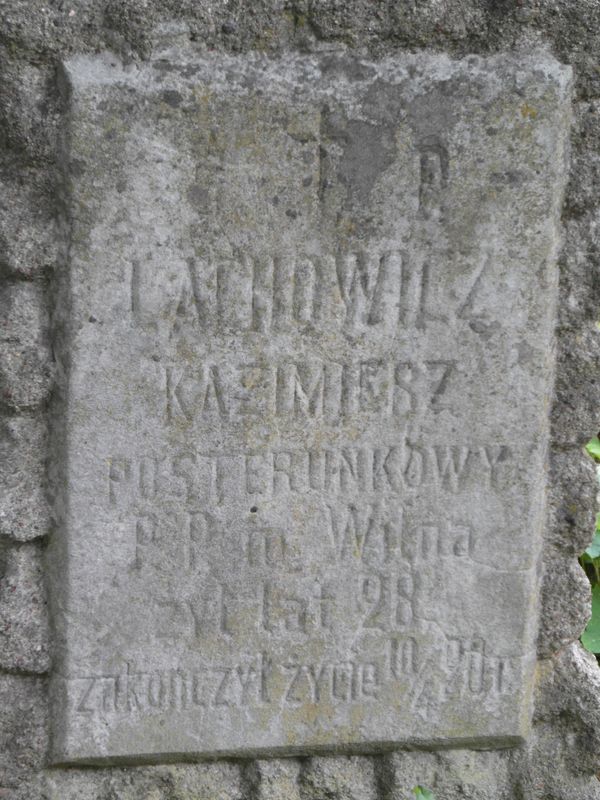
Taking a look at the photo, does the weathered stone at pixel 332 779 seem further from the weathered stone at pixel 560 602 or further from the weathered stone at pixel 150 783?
the weathered stone at pixel 560 602

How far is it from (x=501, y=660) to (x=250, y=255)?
1.04 m

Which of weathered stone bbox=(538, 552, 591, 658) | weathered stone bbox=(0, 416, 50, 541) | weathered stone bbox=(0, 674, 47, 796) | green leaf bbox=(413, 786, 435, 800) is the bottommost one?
green leaf bbox=(413, 786, 435, 800)

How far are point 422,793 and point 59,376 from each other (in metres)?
1.21

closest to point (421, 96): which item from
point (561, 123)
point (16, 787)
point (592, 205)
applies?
point (561, 123)

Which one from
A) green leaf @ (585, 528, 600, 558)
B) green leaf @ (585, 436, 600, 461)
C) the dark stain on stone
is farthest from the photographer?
green leaf @ (585, 436, 600, 461)

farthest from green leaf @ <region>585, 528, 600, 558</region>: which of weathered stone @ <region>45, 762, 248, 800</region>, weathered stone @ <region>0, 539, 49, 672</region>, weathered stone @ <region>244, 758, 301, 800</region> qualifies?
weathered stone @ <region>0, 539, 49, 672</region>

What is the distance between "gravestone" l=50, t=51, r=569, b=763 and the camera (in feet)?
6.23

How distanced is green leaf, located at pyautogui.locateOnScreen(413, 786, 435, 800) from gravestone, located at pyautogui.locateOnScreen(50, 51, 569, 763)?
101 millimetres

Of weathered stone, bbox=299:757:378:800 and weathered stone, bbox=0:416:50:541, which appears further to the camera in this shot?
weathered stone, bbox=299:757:378:800

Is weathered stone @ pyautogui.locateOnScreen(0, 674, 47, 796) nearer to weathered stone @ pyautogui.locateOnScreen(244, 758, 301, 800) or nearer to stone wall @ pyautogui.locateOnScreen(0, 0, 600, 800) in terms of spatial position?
stone wall @ pyautogui.locateOnScreen(0, 0, 600, 800)

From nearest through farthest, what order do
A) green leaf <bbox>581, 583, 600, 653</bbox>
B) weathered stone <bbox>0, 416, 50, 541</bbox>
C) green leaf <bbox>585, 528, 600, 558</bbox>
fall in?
weathered stone <bbox>0, 416, 50, 541</bbox>
green leaf <bbox>581, 583, 600, 653</bbox>
green leaf <bbox>585, 528, 600, 558</bbox>

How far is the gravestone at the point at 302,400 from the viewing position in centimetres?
190

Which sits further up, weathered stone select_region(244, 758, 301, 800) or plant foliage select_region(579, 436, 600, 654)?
plant foliage select_region(579, 436, 600, 654)

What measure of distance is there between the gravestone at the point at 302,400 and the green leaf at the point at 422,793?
101mm
